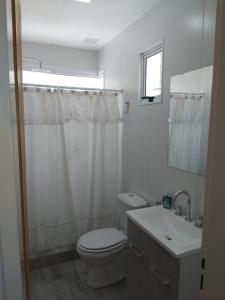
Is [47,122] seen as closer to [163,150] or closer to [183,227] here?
[163,150]

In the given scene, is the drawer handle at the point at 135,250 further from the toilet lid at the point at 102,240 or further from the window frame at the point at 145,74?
the window frame at the point at 145,74

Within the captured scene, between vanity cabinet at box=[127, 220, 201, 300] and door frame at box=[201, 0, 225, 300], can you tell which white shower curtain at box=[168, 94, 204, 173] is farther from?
door frame at box=[201, 0, 225, 300]

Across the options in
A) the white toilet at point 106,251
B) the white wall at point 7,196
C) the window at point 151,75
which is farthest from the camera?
the window at point 151,75

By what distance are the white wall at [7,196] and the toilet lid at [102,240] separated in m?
1.44

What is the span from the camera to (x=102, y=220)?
279cm

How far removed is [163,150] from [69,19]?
1.64 metres

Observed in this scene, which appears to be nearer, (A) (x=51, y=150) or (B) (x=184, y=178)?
(B) (x=184, y=178)

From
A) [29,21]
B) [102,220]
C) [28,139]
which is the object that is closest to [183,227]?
[102,220]

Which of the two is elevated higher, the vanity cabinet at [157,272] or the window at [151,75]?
the window at [151,75]

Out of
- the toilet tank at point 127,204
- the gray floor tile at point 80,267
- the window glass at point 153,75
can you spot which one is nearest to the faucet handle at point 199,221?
the toilet tank at point 127,204

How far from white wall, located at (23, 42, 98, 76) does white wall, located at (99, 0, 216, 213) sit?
0.36 m

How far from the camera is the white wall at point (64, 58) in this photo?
2.99 meters

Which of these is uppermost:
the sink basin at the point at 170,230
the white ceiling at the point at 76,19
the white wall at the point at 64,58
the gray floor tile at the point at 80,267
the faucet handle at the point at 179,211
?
the white ceiling at the point at 76,19

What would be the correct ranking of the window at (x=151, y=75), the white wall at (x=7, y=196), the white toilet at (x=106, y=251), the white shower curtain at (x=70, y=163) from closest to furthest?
the white wall at (x=7, y=196), the white toilet at (x=106, y=251), the window at (x=151, y=75), the white shower curtain at (x=70, y=163)
